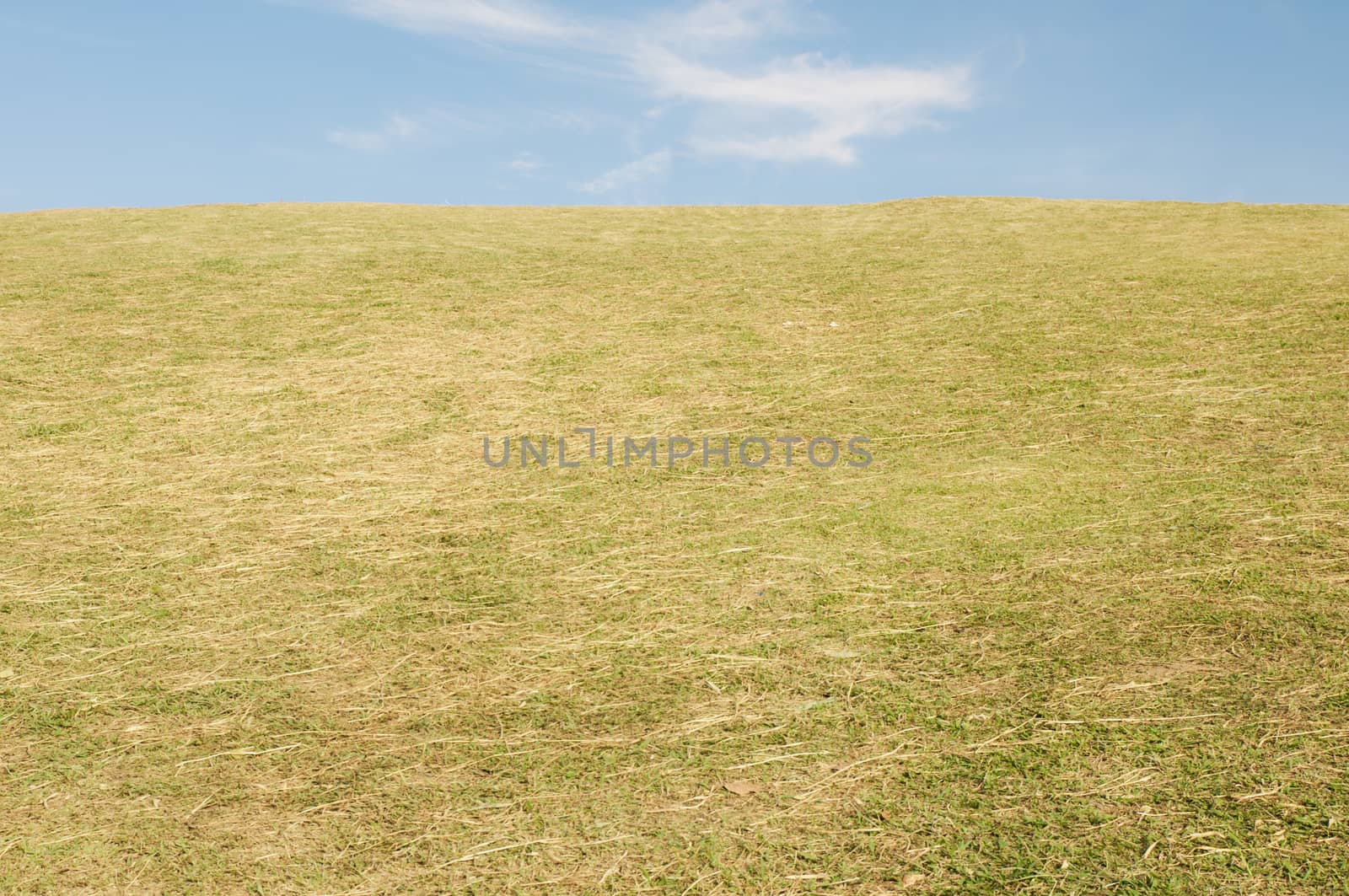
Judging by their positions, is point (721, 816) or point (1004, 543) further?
point (1004, 543)

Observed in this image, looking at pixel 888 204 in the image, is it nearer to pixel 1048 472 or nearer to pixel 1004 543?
pixel 1048 472

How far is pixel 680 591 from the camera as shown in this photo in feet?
13.4

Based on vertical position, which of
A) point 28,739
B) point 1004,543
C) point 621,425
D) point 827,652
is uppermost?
point 621,425

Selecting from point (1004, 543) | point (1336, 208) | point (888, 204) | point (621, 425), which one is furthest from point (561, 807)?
point (1336, 208)

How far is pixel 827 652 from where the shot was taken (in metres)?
3.61

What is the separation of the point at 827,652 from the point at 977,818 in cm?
95

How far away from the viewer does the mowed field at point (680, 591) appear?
280 centimetres

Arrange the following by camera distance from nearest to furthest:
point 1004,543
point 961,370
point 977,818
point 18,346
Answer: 1. point 977,818
2. point 1004,543
3. point 961,370
4. point 18,346

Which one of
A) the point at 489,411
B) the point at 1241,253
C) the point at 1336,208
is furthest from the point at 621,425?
the point at 1336,208

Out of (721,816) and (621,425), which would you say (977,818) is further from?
(621,425)

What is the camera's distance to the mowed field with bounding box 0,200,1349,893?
2803mm

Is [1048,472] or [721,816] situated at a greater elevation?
[1048,472]

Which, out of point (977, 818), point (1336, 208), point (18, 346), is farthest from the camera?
point (1336, 208)

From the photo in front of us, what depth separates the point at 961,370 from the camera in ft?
21.0
